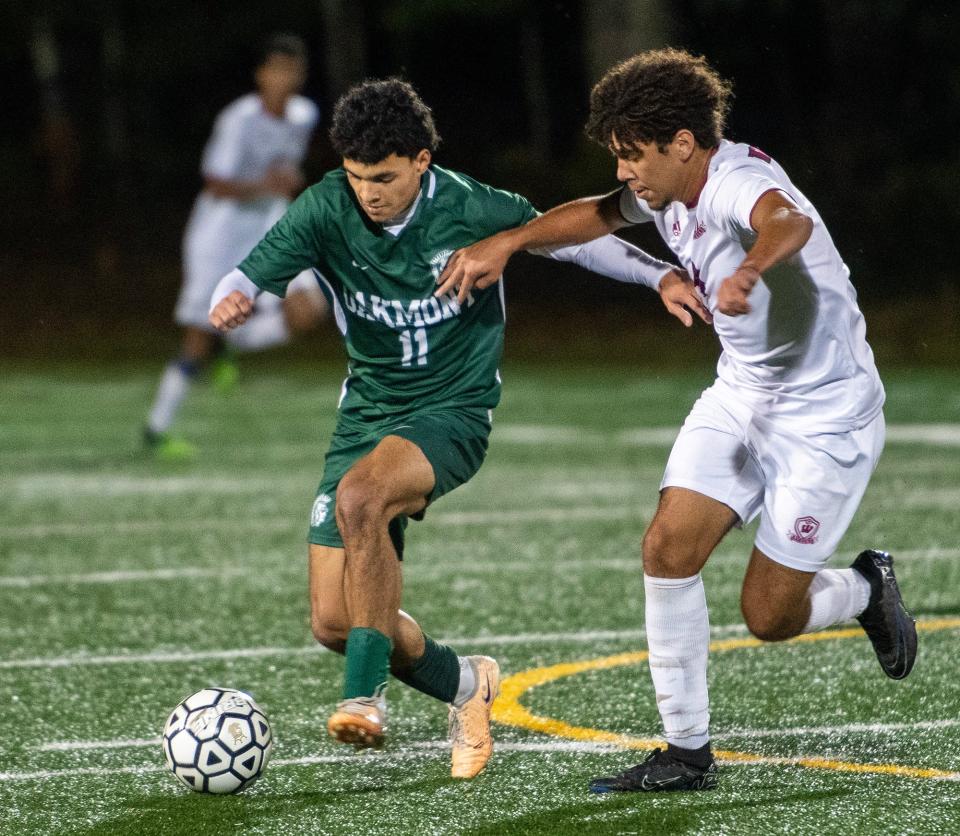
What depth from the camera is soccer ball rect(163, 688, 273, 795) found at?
459 centimetres

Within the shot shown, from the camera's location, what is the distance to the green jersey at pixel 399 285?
512 cm

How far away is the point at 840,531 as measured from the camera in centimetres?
489

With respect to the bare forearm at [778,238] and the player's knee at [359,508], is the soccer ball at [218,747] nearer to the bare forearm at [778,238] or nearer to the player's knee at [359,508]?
the player's knee at [359,508]

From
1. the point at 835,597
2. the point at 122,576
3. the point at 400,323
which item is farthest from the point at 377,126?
the point at 122,576

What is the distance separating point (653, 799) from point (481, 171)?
25626 millimetres

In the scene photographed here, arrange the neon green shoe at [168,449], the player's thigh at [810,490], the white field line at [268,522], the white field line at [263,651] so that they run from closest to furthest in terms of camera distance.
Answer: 1. the player's thigh at [810,490]
2. the white field line at [263,651]
3. the white field line at [268,522]
4. the neon green shoe at [168,449]

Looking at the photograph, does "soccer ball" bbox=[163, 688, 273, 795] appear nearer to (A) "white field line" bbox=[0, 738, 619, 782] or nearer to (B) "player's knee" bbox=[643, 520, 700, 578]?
(A) "white field line" bbox=[0, 738, 619, 782]

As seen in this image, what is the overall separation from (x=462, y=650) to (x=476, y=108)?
29.5 meters

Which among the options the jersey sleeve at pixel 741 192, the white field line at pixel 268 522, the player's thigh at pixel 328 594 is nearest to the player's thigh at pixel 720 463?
the jersey sleeve at pixel 741 192

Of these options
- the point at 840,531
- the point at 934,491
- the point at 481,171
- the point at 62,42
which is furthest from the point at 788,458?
the point at 62,42

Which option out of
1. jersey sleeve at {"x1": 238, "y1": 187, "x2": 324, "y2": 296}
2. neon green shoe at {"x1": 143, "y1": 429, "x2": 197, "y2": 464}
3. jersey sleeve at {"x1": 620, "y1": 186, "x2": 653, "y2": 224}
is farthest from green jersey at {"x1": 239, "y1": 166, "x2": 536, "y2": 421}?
neon green shoe at {"x1": 143, "y1": 429, "x2": 197, "y2": 464}

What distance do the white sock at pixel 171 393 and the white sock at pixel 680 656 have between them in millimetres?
7721

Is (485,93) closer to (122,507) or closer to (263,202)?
(263,202)

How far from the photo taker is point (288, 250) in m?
5.11
